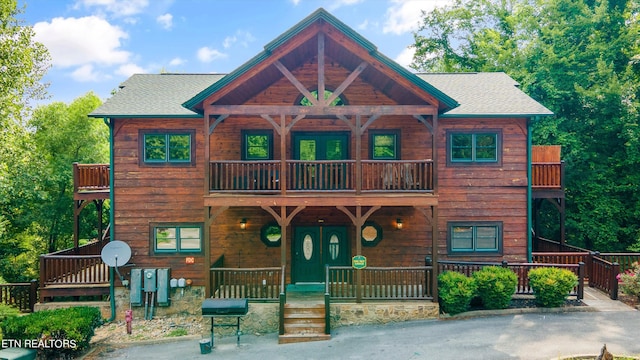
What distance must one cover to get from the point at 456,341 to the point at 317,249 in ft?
19.1

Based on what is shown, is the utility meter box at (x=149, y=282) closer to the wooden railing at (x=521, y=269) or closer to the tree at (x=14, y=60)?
the wooden railing at (x=521, y=269)

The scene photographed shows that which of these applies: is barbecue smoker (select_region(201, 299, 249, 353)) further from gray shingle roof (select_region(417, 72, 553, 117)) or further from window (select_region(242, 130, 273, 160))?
gray shingle roof (select_region(417, 72, 553, 117))

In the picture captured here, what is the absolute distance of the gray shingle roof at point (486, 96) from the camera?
1287 cm

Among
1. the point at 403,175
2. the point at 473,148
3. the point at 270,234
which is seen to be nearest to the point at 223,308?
the point at 270,234

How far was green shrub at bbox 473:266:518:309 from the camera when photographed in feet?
36.8

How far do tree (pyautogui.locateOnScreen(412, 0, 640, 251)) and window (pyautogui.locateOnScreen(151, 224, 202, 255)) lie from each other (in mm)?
16675

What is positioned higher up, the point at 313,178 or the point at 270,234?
the point at 313,178

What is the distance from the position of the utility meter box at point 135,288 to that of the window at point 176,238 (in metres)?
0.92

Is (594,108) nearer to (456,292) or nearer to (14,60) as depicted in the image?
(456,292)

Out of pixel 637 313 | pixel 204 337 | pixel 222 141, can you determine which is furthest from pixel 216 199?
pixel 637 313

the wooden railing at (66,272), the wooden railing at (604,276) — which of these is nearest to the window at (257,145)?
the wooden railing at (66,272)

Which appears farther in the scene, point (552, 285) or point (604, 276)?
point (604, 276)

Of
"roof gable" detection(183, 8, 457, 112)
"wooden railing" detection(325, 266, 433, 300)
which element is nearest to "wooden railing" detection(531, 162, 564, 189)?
"roof gable" detection(183, 8, 457, 112)

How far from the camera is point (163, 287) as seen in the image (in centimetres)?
1289
